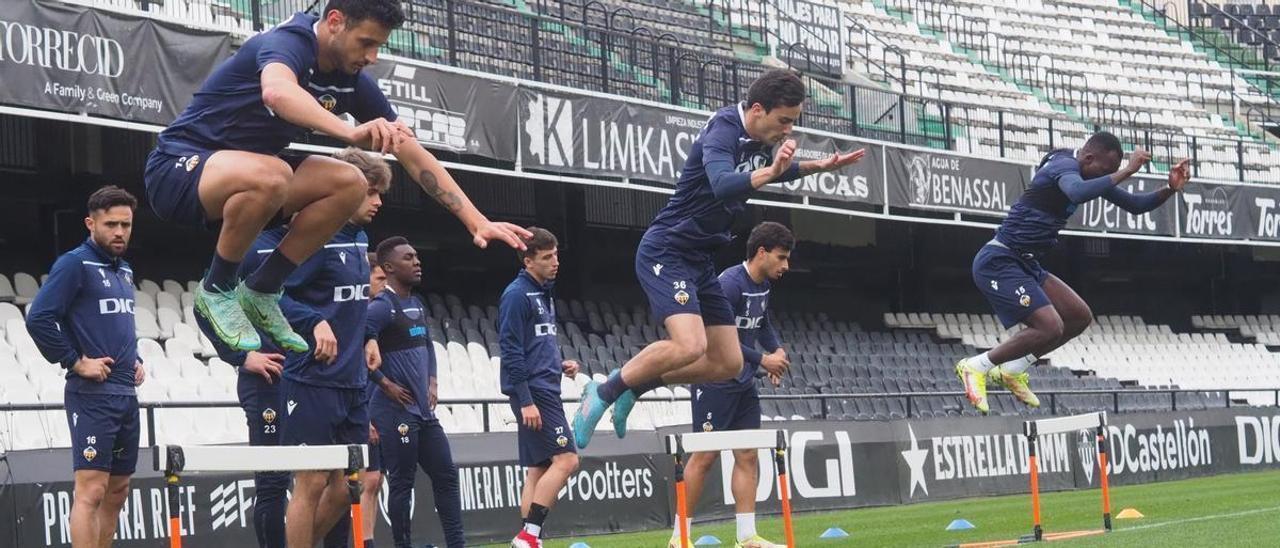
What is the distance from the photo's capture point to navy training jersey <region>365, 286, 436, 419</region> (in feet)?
34.1

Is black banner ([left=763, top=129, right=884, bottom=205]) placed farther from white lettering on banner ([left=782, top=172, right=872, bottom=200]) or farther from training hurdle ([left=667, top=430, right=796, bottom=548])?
training hurdle ([left=667, top=430, right=796, bottom=548])

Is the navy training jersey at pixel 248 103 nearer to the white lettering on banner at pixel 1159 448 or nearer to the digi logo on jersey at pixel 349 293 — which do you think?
the digi logo on jersey at pixel 349 293

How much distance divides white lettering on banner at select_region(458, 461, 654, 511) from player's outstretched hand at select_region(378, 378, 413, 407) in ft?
9.79

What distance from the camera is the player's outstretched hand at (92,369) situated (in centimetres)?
902

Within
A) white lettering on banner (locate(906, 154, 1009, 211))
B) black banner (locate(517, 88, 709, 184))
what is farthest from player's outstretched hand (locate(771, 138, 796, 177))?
white lettering on banner (locate(906, 154, 1009, 211))

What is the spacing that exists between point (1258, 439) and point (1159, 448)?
7.98 feet

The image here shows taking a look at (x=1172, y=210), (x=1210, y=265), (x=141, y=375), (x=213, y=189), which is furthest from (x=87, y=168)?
(x=1210, y=265)

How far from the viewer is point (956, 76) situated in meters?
31.7

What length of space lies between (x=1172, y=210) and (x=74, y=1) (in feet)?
62.1

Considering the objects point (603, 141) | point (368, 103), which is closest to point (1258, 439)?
point (603, 141)

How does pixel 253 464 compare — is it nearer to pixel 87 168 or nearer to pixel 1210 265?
pixel 87 168

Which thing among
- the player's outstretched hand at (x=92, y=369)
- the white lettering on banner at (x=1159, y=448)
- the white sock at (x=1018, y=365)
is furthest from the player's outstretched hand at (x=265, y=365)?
the white lettering on banner at (x=1159, y=448)

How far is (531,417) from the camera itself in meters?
10.2

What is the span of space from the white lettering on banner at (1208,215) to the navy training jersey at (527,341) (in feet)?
65.0
